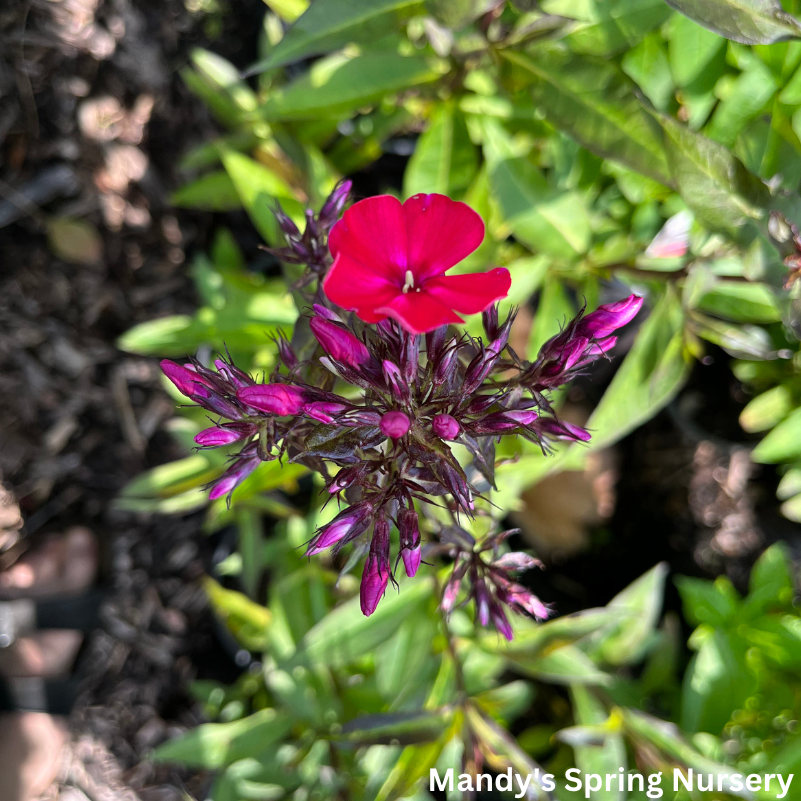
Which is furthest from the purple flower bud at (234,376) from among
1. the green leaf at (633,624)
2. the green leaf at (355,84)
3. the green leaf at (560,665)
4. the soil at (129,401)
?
the soil at (129,401)

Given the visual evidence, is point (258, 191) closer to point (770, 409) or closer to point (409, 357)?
point (409, 357)

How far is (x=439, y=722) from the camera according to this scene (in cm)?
103

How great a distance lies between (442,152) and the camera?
1.09m

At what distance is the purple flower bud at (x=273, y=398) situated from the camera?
0.58 m

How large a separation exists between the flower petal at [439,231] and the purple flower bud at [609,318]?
15 cm

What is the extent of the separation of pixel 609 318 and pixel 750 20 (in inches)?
12.3

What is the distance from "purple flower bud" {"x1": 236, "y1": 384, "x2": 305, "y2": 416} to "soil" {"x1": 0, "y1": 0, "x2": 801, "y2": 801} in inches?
52.9

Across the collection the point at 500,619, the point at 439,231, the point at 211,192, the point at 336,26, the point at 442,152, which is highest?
the point at 336,26

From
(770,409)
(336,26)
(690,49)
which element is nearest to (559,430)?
(336,26)

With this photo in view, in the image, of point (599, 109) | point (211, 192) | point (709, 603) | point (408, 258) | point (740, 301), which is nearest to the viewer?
point (408, 258)

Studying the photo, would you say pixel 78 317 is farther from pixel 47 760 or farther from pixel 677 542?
pixel 677 542

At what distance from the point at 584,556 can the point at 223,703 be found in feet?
3.74

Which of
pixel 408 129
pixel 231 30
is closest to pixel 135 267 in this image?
pixel 231 30

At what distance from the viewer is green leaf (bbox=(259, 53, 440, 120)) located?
1006 millimetres
